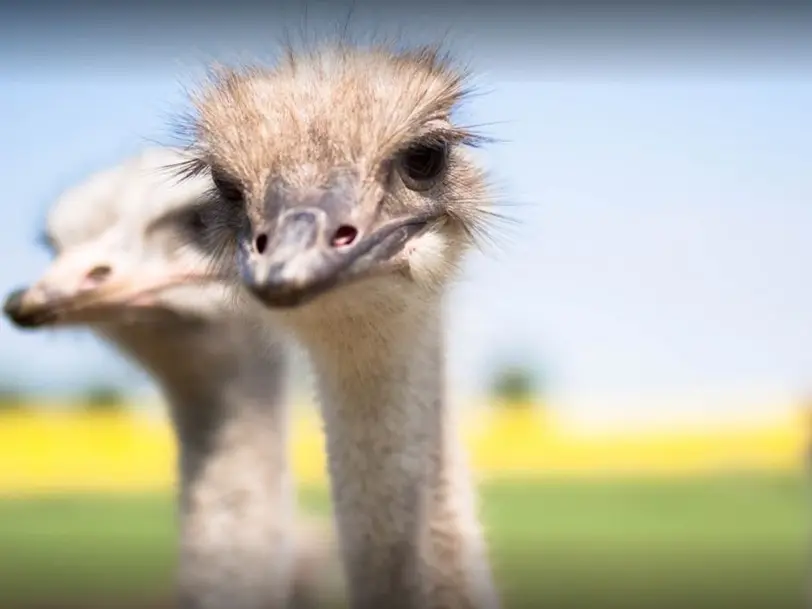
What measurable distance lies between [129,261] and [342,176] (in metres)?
1.21

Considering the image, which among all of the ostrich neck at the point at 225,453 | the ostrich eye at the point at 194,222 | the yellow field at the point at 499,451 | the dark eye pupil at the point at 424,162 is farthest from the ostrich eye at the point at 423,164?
the yellow field at the point at 499,451

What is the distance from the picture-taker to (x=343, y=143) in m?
1.95

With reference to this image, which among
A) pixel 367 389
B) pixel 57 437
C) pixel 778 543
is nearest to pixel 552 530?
pixel 778 543

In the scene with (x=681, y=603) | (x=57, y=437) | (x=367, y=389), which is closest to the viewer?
(x=367, y=389)

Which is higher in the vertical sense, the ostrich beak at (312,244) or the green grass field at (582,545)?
the green grass field at (582,545)

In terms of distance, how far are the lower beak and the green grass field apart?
114 inches

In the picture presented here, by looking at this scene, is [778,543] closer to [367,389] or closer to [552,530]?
[552,530]

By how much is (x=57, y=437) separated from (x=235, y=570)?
34.5 ft

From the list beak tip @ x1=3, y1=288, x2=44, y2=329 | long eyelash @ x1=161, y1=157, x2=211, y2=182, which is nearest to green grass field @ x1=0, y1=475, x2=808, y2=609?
beak tip @ x1=3, y1=288, x2=44, y2=329

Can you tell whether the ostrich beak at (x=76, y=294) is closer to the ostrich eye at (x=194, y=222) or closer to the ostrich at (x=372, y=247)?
the ostrich eye at (x=194, y=222)

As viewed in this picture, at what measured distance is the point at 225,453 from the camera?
3148mm

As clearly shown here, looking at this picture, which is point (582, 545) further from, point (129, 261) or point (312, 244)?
point (312, 244)

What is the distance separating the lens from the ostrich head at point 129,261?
280cm

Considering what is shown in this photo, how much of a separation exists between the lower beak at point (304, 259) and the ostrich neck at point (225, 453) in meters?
1.18
